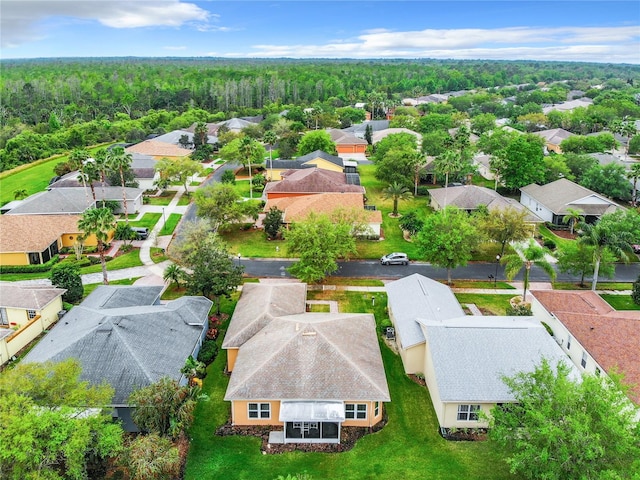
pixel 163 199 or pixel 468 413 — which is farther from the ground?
pixel 163 199

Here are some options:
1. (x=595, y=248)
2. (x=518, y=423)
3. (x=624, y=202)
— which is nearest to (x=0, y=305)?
(x=518, y=423)

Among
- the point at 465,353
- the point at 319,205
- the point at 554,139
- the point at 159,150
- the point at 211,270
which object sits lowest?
the point at 465,353

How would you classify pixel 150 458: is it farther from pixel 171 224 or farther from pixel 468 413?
pixel 171 224

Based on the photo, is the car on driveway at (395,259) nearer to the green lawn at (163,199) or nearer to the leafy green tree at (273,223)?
the leafy green tree at (273,223)

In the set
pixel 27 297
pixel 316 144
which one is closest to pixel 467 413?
pixel 27 297

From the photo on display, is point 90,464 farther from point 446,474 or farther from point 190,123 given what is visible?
point 190,123
